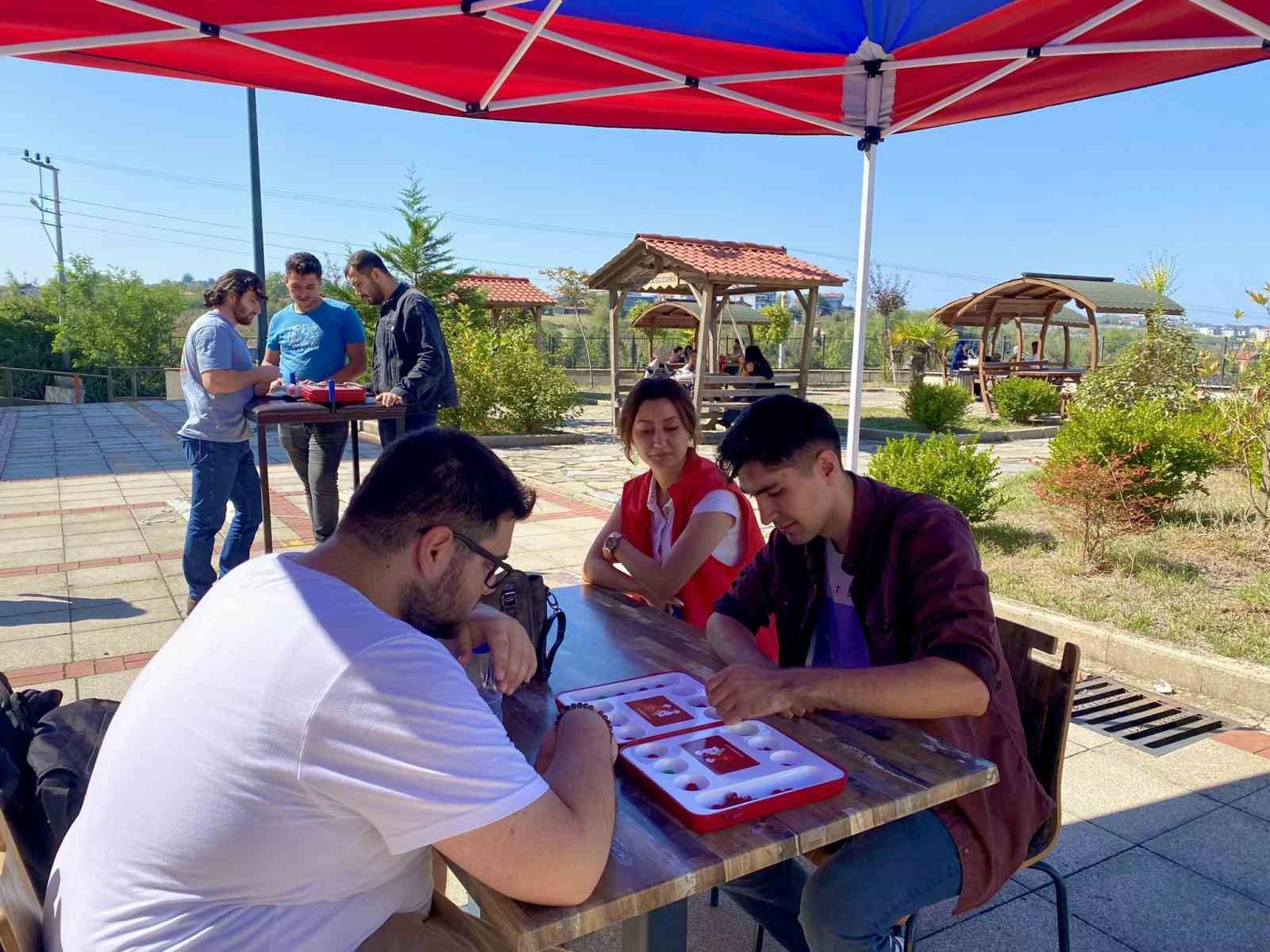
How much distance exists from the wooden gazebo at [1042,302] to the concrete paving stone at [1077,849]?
15.3 m

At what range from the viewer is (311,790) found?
103 centimetres

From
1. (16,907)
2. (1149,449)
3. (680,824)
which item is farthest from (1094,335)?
(16,907)

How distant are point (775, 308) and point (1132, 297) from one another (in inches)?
700

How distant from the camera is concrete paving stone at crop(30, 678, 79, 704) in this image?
3.59 metres

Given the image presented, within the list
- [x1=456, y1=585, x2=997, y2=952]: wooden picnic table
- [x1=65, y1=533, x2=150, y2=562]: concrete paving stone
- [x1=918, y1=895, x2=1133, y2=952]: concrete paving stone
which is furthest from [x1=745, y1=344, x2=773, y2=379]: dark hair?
[x1=456, y1=585, x2=997, y2=952]: wooden picnic table

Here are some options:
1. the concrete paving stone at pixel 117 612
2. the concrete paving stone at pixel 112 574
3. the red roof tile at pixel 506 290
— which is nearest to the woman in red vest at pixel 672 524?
the concrete paving stone at pixel 117 612

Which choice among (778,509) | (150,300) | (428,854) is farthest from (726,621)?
(150,300)

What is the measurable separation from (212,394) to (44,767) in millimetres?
2879

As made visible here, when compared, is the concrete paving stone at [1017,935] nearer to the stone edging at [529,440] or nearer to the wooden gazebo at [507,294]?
the stone edging at [529,440]

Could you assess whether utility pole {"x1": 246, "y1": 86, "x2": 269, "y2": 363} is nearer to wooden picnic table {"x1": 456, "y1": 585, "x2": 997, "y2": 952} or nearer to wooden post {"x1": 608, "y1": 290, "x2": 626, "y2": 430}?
wooden post {"x1": 608, "y1": 290, "x2": 626, "y2": 430}

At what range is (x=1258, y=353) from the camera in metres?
5.94

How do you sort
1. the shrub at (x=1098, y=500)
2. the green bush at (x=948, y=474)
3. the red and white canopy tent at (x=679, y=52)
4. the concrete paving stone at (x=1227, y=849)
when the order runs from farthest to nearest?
the green bush at (x=948, y=474), the shrub at (x=1098, y=500), the red and white canopy tent at (x=679, y=52), the concrete paving stone at (x=1227, y=849)

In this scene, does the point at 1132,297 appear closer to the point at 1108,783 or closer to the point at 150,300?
the point at 1108,783

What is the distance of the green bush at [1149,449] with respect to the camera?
600 centimetres
